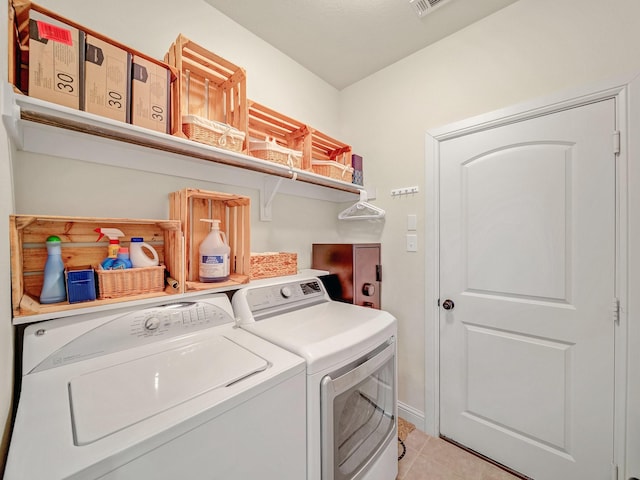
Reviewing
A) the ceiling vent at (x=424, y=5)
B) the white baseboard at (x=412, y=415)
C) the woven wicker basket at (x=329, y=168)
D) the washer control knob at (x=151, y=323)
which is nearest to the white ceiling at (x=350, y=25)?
the ceiling vent at (x=424, y=5)

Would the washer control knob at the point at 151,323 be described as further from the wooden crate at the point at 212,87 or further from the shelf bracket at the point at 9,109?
the wooden crate at the point at 212,87

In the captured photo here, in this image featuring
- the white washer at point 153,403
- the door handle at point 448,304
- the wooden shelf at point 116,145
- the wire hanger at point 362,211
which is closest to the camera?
the white washer at point 153,403

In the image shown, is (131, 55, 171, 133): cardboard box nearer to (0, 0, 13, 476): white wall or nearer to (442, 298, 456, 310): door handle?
(0, 0, 13, 476): white wall

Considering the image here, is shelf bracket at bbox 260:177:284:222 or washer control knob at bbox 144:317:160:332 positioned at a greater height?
shelf bracket at bbox 260:177:284:222

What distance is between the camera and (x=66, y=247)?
3.53 ft

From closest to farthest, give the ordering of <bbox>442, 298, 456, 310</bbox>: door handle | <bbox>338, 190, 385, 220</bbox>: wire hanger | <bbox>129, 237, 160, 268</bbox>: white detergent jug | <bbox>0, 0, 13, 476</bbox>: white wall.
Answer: <bbox>0, 0, 13, 476</bbox>: white wall → <bbox>129, 237, 160, 268</bbox>: white detergent jug → <bbox>442, 298, 456, 310</bbox>: door handle → <bbox>338, 190, 385, 220</bbox>: wire hanger

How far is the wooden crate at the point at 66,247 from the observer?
2.77 feet

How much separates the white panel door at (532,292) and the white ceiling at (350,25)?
745mm

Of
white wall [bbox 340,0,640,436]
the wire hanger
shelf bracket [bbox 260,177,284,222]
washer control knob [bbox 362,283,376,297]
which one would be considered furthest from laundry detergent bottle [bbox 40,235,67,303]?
white wall [bbox 340,0,640,436]

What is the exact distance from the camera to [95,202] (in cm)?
116

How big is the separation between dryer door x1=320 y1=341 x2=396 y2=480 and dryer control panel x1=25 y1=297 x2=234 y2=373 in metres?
0.61

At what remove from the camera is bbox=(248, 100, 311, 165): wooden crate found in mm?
1676

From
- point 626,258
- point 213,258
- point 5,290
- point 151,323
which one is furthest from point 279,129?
point 626,258

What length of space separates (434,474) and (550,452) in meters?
0.65
